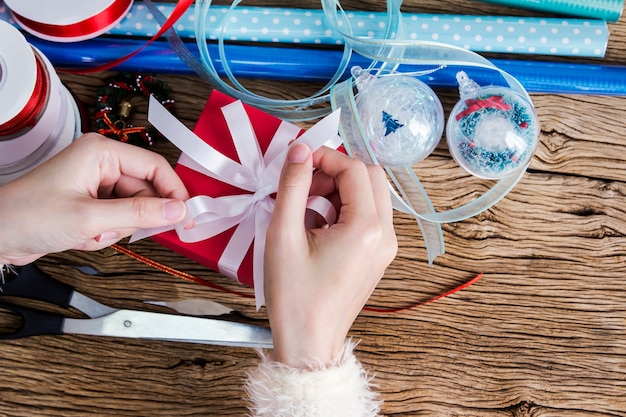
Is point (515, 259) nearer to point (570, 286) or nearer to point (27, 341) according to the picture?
point (570, 286)

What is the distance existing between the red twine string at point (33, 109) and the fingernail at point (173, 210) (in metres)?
0.24

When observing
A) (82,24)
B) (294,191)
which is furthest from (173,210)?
(82,24)

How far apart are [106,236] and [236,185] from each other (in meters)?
0.18

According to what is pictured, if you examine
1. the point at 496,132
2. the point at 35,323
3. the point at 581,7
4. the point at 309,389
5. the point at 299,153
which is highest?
the point at 581,7

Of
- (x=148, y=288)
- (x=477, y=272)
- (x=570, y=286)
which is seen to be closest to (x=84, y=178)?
(x=148, y=288)

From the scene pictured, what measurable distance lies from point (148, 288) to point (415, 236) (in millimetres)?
429

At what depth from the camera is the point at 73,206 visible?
698 millimetres

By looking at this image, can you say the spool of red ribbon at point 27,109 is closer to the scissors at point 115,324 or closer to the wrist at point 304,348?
the scissors at point 115,324

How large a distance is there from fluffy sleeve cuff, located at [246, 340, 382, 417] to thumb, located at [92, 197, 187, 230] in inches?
8.5

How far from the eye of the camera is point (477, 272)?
93 centimetres

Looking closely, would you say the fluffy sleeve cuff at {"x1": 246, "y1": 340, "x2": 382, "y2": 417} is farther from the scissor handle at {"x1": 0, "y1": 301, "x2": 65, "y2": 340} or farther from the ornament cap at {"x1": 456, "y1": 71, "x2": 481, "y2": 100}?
the ornament cap at {"x1": 456, "y1": 71, "x2": 481, "y2": 100}

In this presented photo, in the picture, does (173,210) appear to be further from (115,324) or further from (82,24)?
(82,24)

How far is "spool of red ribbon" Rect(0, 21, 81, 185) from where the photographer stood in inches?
29.8

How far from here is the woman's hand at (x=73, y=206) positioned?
2.29 feet
